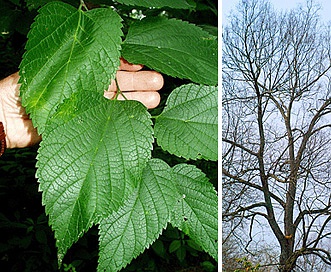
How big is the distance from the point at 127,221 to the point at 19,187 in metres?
1.20

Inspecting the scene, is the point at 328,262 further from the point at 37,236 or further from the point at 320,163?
the point at 37,236

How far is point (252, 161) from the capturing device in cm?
62

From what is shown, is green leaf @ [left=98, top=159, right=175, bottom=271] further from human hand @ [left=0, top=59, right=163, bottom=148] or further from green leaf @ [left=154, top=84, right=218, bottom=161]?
human hand @ [left=0, top=59, right=163, bottom=148]

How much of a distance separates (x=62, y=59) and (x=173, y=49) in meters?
0.11

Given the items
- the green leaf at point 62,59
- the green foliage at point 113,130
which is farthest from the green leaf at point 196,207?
the green leaf at point 62,59

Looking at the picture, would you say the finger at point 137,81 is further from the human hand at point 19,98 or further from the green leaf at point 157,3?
the green leaf at point 157,3

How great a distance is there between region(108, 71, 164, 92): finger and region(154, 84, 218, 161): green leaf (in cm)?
10

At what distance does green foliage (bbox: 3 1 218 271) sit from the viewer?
0.41 metres

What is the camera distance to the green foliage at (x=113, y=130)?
1.35 ft

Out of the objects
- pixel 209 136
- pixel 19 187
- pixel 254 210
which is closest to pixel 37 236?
pixel 19 187

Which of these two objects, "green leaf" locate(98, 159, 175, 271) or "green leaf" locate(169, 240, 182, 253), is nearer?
"green leaf" locate(98, 159, 175, 271)

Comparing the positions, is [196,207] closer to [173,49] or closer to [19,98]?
[173,49]

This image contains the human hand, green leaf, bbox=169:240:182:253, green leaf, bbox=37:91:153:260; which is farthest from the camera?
green leaf, bbox=169:240:182:253

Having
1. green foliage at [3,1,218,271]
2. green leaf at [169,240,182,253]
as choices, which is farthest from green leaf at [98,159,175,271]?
green leaf at [169,240,182,253]
